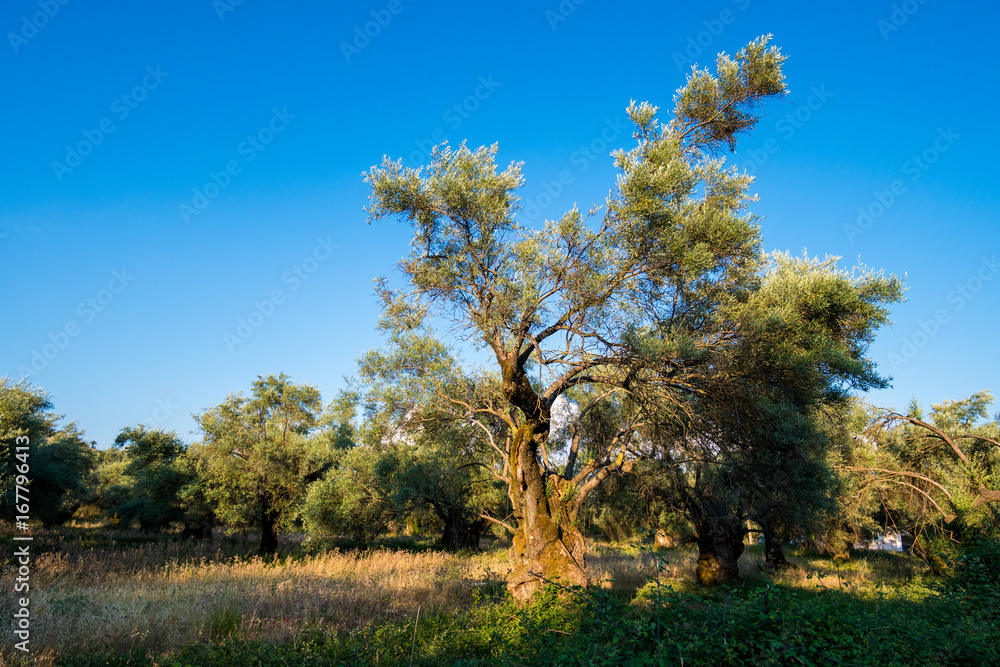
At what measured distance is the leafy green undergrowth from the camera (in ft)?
15.8

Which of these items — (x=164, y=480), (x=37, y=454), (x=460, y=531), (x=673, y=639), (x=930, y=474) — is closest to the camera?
A: (x=673, y=639)

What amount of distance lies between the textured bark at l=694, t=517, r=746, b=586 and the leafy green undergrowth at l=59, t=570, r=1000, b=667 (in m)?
8.89

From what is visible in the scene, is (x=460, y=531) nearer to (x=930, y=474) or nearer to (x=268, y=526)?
(x=268, y=526)

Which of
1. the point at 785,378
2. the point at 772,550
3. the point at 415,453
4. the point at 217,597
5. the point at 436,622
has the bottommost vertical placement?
the point at 772,550

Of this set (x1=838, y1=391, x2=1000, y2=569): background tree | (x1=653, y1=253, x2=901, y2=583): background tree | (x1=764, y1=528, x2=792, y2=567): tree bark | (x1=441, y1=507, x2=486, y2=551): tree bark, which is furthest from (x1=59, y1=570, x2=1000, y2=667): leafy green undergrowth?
(x1=441, y1=507, x2=486, y2=551): tree bark

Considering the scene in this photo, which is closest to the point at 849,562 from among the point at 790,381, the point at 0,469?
the point at 790,381

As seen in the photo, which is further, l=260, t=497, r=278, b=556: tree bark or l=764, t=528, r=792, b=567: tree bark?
l=260, t=497, r=278, b=556: tree bark

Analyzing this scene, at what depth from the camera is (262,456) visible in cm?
2272

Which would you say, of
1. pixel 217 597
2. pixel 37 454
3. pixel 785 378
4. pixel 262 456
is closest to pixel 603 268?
pixel 785 378

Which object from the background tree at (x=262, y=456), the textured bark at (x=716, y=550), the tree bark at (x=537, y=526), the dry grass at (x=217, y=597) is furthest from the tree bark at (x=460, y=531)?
the tree bark at (x=537, y=526)

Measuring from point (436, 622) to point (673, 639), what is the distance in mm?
6407

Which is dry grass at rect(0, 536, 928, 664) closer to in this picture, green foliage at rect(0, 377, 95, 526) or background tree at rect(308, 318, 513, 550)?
background tree at rect(308, 318, 513, 550)

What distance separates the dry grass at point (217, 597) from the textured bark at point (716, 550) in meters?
2.69

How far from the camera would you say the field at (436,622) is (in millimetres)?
5090
